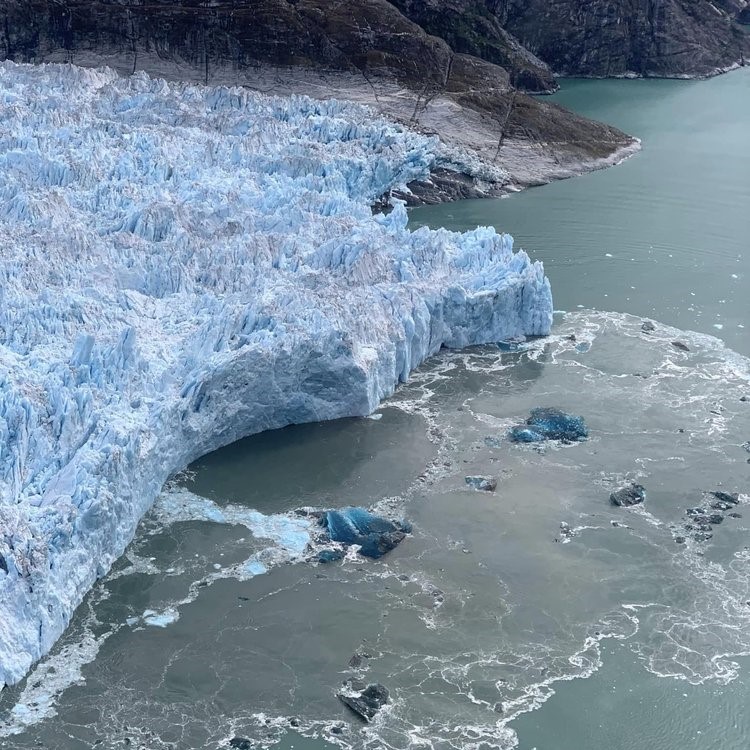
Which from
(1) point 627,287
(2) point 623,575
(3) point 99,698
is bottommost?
(3) point 99,698

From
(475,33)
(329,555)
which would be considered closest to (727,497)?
(329,555)

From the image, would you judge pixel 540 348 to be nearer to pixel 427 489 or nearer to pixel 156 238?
pixel 427 489

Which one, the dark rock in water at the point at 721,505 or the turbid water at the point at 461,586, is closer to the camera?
the turbid water at the point at 461,586

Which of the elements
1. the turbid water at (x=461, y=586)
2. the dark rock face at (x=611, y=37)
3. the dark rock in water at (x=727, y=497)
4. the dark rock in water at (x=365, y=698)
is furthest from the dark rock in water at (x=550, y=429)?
the dark rock face at (x=611, y=37)

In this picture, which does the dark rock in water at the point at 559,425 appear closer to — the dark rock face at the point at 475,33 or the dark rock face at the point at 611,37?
the dark rock face at the point at 475,33

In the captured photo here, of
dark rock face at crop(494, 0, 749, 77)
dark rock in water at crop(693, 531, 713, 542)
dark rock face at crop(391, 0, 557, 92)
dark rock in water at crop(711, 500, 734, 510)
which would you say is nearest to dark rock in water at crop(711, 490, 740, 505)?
dark rock in water at crop(711, 500, 734, 510)

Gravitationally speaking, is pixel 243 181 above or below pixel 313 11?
below

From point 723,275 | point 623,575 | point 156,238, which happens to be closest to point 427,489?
point 623,575
